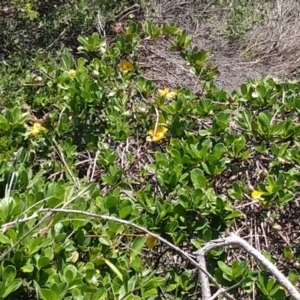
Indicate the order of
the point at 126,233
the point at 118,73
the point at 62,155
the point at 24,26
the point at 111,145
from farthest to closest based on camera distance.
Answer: the point at 24,26 < the point at 118,73 < the point at 111,145 < the point at 62,155 < the point at 126,233

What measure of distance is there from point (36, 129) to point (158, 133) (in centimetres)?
51

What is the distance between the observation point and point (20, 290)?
1.69 meters

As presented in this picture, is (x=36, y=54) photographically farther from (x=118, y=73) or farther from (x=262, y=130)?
(x=262, y=130)

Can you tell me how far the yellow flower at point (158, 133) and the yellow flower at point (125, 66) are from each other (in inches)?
23.4

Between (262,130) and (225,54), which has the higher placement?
(262,130)

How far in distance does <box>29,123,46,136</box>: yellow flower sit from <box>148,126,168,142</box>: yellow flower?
454mm

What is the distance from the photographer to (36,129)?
2416 millimetres

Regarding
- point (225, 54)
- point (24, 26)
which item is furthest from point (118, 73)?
point (225, 54)

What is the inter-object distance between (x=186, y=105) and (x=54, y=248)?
101 cm

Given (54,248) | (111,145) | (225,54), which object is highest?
(54,248)

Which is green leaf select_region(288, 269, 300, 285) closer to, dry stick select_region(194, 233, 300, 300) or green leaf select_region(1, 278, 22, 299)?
dry stick select_region(194, 233, 300, 300)

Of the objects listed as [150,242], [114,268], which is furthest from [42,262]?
[150,242]

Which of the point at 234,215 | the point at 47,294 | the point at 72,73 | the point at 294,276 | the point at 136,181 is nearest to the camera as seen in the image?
the point at 47,294

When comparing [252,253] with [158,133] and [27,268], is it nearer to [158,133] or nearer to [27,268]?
[27,268]
